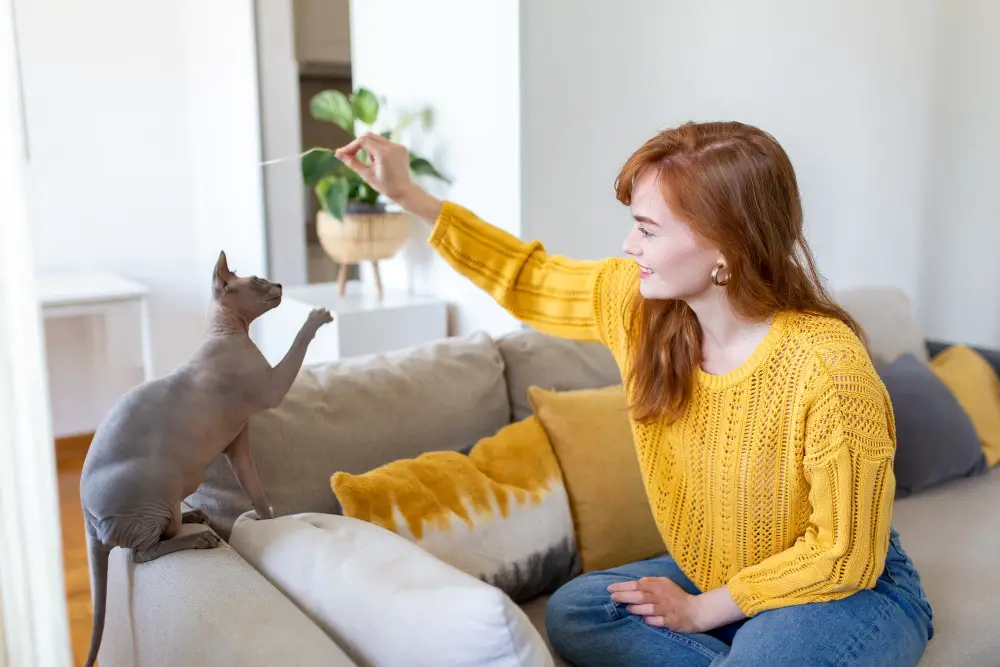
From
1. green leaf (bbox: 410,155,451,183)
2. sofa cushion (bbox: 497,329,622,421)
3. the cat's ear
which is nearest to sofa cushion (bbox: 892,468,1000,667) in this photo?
sofa cushion (bbox: 497,329,622,421)

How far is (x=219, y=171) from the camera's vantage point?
359cm

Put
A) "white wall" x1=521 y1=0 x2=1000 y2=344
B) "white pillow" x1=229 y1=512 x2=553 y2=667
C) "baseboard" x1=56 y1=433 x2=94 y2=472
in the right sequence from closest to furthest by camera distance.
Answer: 1. "white pillow" x1=229 y1=512 x2=553 y2=667
2. "white wall" x1=521 y1=0 x2=1000 y2=344
3. "baseboard" x1=56 y1=433 x2=94 y2=472

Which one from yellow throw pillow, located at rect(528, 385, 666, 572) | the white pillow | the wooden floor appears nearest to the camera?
the white pillow

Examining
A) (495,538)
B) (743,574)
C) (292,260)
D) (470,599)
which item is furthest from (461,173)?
(470,599)

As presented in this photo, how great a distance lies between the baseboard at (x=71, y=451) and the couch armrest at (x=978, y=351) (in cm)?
293

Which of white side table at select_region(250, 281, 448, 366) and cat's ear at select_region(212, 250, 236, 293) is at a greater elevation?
cat's ear at select_region(212, 250, 236, 293)

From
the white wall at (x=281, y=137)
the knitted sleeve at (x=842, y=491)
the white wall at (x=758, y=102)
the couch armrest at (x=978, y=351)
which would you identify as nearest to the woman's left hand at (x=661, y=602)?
the knitted sleeve at (x=842, y=491)

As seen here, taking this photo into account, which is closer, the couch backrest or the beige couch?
the beige couch

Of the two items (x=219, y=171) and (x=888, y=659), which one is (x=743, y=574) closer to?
(x=888, y=659)

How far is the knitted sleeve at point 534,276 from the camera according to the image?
1422 millimetres

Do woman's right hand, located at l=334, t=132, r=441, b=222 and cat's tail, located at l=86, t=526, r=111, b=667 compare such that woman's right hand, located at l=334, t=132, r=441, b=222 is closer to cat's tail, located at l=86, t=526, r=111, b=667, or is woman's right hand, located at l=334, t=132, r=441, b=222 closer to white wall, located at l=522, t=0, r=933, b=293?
cat's tail, located at l=86, t=526, r=111, b=667

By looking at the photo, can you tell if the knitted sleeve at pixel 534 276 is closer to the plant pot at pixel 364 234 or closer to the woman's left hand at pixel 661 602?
the woman's left hand at pixel 661 602

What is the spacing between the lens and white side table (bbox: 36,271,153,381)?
9.30 ft

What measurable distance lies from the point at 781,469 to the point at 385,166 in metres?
0.71
